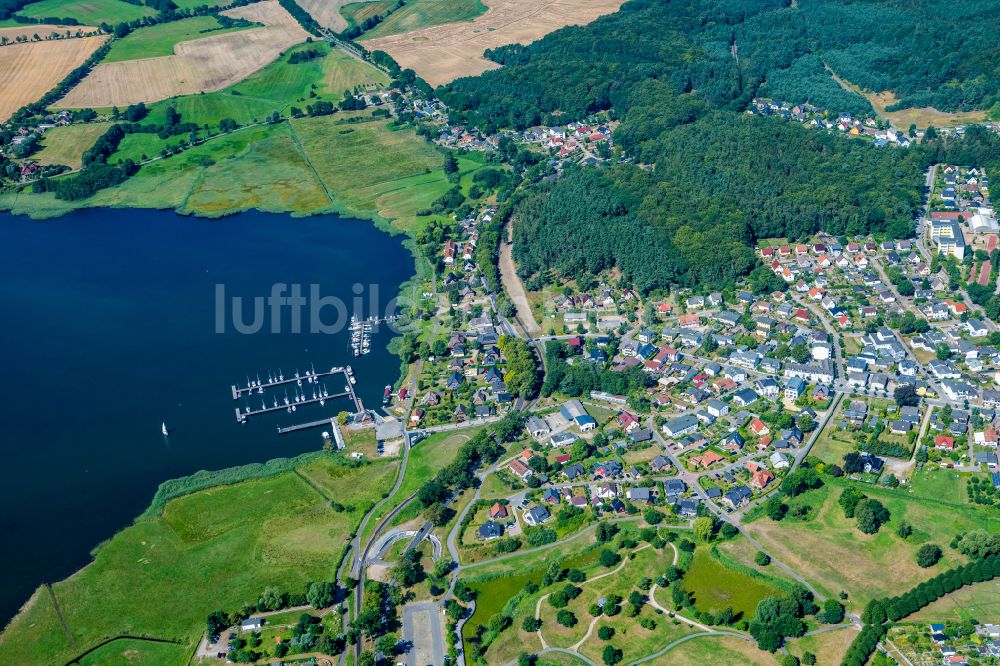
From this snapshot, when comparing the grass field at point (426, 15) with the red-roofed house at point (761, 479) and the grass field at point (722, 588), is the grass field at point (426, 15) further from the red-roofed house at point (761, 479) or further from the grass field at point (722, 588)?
the grass field at point (722, 588)

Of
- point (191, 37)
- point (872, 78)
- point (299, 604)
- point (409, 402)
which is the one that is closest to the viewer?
point (299, 604)

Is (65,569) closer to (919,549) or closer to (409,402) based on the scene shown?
(409,402)

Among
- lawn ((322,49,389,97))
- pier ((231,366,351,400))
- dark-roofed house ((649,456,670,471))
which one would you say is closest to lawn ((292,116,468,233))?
lawn ((322,49,389,97))

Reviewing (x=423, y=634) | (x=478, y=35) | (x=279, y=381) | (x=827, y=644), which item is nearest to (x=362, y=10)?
(x=478, y=35)

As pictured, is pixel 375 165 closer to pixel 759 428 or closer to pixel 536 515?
pixel 759 428

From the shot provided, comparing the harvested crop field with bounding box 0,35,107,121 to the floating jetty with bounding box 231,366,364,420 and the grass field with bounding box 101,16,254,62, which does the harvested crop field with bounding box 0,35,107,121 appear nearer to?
the grass field with bounding box 101,16,254,62

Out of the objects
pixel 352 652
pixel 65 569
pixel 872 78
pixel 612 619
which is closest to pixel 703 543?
pixel 612 619
